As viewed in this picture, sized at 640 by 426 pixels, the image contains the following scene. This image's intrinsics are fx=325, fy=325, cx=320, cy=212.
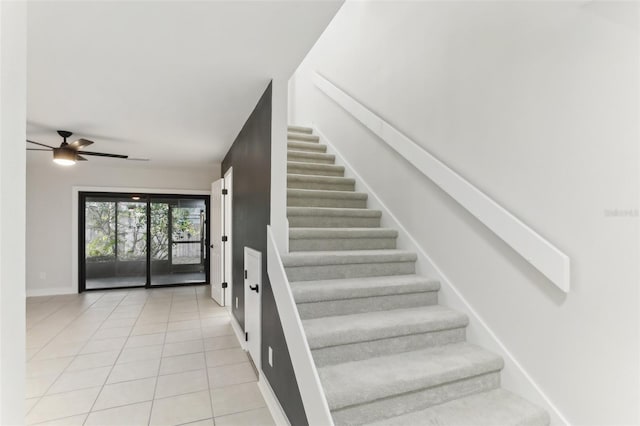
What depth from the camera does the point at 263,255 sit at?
7.84 ft

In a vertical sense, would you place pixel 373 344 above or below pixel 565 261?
below

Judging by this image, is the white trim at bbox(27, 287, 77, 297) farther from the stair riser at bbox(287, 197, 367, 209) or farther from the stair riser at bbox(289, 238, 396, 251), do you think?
the stair riser at bbox(289, 238, 396, 251)

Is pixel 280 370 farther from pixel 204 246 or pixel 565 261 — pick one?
pixel 204 246

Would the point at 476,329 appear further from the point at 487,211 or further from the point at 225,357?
the point at 225,357

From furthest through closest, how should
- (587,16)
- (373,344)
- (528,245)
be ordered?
(373,344)
(528,245)
(587,16)

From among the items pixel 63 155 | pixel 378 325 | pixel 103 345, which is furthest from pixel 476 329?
pixel 63 155

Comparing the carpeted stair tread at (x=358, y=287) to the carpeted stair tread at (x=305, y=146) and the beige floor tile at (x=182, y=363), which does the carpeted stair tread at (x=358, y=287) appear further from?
the carpeted stair tread at (x=305, y=146)

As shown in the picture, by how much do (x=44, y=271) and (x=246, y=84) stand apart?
573 cm

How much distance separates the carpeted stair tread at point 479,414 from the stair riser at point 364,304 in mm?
672

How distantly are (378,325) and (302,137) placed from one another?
300 centimetres

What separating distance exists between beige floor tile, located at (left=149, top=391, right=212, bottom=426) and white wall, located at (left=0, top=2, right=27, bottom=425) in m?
1.72

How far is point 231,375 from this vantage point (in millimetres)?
2770

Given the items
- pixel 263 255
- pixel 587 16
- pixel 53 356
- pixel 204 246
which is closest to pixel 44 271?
pixel 204 246

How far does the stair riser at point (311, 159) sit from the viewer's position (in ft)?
12.3
